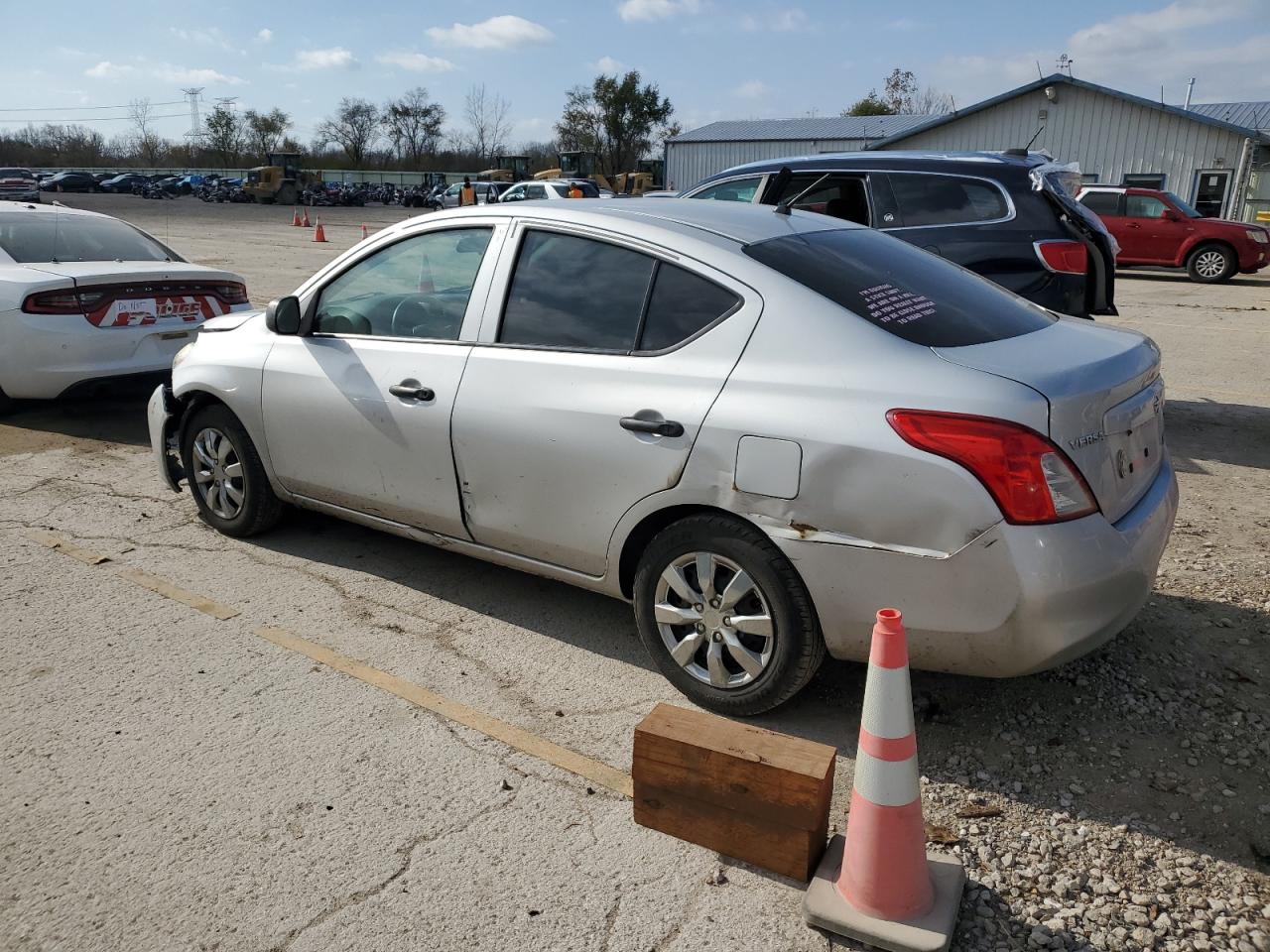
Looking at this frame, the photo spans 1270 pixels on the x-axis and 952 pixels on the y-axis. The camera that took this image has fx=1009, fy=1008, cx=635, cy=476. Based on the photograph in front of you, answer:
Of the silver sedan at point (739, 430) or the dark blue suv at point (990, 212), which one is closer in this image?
the silver sedan at point (739, 430)

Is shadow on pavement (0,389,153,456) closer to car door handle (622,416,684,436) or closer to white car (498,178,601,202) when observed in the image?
car door handle (622,416,684,436)

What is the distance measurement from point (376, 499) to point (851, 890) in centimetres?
265

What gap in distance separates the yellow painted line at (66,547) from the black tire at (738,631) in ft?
9.91

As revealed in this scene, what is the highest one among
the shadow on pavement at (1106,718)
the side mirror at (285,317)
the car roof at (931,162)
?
the car roof at (931,162)

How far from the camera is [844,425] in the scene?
2990 millimetres

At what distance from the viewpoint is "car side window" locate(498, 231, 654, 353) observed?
11.9 feet

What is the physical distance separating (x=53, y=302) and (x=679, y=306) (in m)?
5.34

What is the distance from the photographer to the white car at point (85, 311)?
22.5 feet

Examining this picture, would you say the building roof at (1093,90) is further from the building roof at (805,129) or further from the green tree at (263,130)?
the green tree at (263,130)

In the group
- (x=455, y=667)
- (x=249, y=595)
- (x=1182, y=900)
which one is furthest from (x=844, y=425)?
(x=249, y=595)

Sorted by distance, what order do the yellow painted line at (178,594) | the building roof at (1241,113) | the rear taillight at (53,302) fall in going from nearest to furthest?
the yellow painted line at (178,594)
the rear taillight at (53,302)
the building roof at (1241,113)

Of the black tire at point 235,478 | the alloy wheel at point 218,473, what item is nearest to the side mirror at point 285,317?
the black tire at point 235,478

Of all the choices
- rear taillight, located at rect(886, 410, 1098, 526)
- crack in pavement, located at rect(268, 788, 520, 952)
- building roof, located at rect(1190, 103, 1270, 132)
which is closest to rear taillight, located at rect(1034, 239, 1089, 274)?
rear taillight, located at rect(886, 410, 1098, 526)

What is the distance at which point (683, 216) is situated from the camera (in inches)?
152
